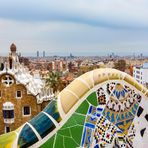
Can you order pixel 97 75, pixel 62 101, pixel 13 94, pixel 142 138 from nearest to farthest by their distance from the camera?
1. pixel 62 101
2. pixel 97 75
3. pixel 142 138
4. pixel 13 94

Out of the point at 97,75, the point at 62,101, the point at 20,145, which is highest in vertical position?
the point at 97,75

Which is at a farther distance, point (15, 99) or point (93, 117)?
point (15, 99)

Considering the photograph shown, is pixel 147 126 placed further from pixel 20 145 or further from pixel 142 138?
pixel 20 145

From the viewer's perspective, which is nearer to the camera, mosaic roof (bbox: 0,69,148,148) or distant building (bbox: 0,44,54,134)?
mosaic roof (bbox: 0,69,148,148)

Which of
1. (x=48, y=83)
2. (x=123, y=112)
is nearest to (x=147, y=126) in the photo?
(x=123, y=112)

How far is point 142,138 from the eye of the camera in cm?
568

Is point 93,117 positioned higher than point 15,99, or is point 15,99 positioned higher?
point 93,117

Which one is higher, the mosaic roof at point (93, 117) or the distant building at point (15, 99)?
the mosaic roof at point (93, 117)

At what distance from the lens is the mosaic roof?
4730mm

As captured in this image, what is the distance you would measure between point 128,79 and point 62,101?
124 cm

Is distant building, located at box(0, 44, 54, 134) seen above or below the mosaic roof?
below

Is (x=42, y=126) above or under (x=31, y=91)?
above

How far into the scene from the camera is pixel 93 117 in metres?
5.12

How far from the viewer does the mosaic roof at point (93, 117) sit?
4730mm
